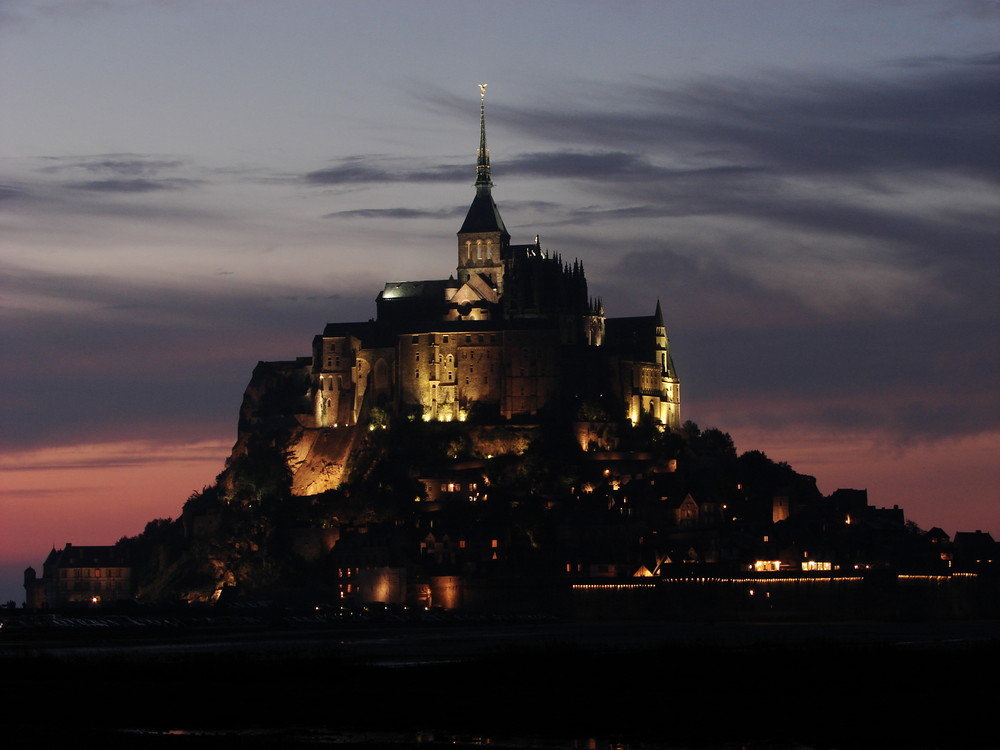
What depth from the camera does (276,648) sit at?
93875 mm

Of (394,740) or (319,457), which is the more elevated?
(319,457)

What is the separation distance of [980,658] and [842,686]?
14.3 metres

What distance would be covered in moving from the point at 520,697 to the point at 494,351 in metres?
107

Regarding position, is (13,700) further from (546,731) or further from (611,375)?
(611,375)

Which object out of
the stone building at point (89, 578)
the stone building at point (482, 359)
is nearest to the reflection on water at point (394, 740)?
the stone building at point (482, 359)

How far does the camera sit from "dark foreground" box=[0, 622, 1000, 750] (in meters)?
51.8

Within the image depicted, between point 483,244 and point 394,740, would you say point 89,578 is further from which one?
point 394,740

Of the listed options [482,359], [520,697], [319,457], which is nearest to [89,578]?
[319,457]

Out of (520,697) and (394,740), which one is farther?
(520,697)

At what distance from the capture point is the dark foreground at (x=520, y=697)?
51812mm


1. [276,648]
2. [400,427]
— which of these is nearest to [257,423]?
[400,427]

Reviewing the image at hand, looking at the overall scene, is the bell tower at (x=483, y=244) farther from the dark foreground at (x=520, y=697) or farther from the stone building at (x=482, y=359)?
the dark foreground at (x=520, y=697)

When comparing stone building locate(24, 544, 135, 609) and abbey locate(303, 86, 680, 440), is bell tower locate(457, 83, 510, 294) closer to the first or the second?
abbey locate(303, 86, 680, 440)

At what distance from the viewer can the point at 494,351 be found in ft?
552
